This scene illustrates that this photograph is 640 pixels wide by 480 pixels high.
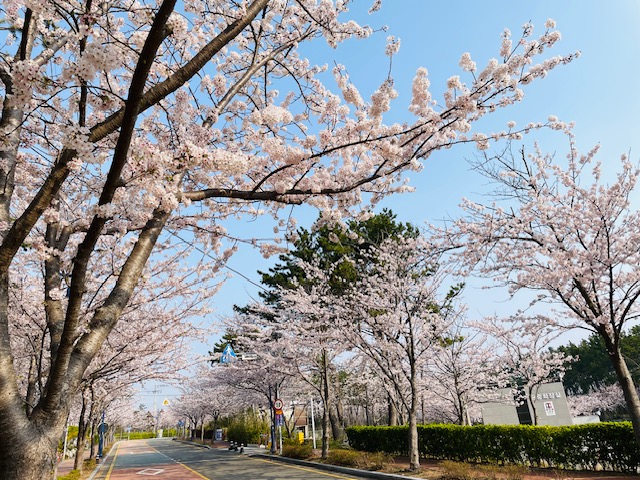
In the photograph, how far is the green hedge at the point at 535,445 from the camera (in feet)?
34.8

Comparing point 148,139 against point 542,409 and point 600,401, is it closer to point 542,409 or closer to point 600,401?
point 542,409

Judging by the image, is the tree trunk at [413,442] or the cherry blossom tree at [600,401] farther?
the cherry blossom tree at [600,401]

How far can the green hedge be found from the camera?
10.6 metres

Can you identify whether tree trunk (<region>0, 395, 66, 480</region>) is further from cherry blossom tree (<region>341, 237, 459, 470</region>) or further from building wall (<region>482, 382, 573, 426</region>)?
building wall (<region>482, 382, 573, 426</region>)

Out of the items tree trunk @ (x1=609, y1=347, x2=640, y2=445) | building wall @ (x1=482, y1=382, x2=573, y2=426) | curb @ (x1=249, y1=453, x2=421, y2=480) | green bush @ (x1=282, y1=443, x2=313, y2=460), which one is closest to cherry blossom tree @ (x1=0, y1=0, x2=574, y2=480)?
tree trunk @ (x1=609, y1=347, x2=640, y2=445)

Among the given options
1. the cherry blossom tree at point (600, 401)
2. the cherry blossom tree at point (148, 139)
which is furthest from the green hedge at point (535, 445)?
the cherry blossom tree at point (600, 401)

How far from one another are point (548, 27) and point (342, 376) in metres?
29.0

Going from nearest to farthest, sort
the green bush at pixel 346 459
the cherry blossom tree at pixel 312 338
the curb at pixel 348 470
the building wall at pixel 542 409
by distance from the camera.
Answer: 1. the curb at pixel 348 470
2. the green bush at pixel 346 459
3. the cherry blossom tree at pixel 312 338
4. the building wall at pixel 542 409

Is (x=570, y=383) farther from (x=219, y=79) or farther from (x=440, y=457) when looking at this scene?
(x=219, y=79)

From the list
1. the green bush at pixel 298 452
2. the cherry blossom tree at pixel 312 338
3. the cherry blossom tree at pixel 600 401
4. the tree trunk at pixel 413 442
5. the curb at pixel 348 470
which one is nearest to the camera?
the curb at pixel 348 470

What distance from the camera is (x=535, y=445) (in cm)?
1253

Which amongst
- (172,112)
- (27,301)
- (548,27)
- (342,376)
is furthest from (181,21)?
(342,376)

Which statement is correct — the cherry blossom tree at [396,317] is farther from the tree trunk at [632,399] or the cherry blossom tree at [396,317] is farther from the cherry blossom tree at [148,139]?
the cherry blossom tree at [148,139]

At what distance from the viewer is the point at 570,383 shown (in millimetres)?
56500
